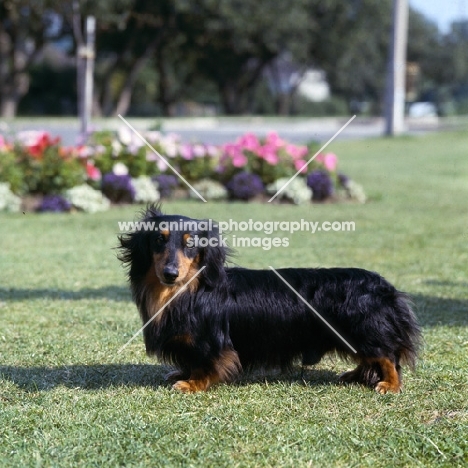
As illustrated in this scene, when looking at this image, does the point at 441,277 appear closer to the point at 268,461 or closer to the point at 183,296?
the point at 183,296

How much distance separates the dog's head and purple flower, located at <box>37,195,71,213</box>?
24.6 ft

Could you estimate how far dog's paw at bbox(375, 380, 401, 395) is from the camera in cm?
429

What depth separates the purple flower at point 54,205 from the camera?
11648mm

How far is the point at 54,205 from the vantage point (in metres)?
11.6

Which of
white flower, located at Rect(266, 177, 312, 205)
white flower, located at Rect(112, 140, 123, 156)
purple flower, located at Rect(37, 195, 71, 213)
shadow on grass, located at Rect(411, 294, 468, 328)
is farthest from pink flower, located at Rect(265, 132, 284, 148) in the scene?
shadow on grass, located at Rect(411, 294, 468, 328)

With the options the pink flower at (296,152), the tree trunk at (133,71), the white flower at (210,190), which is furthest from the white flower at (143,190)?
the tree trunk at (133,71)

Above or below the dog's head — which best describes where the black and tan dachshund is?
below

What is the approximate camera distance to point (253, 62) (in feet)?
177

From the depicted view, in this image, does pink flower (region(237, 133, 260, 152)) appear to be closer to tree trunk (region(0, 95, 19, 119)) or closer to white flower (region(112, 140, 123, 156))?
white flower (region(112, 140, 123, 156))

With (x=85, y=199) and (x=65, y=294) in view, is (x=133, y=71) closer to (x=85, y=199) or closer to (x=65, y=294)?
(x=85, y=199)

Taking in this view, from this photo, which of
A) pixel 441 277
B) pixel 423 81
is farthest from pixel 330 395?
pixel 423 81

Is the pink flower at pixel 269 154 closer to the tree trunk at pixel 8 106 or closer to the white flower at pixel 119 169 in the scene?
the white flower at pixel 119 169

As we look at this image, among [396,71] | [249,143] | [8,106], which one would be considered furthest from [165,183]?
[8,106]

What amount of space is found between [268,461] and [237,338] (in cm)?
106
